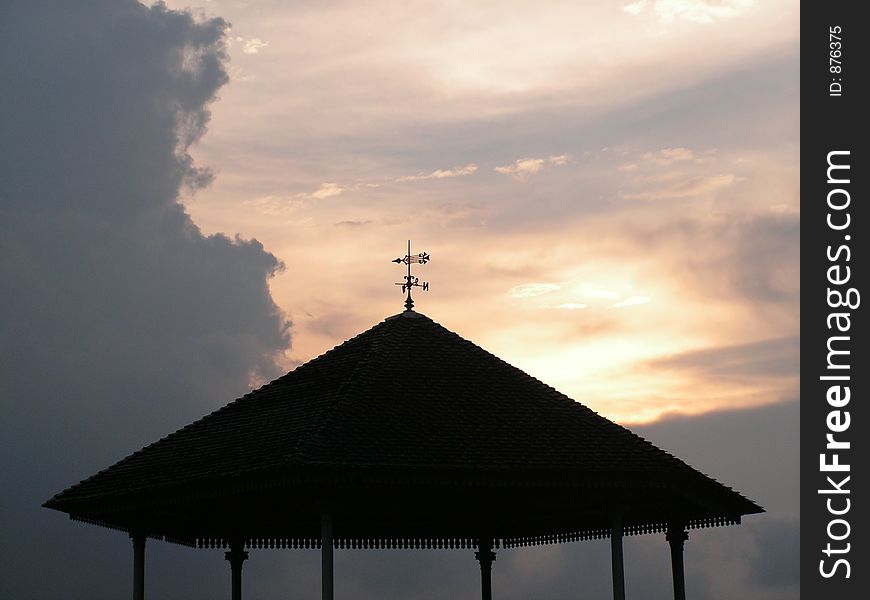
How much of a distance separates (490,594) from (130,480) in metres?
10.8

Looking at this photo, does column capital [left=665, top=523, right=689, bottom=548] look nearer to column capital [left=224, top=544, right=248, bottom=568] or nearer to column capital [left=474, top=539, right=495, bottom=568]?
column capital [left=474, top=539, right=495, bottom=568]

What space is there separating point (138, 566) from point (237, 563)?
349cm

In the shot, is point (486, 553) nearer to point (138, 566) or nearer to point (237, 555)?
point (237, 555)

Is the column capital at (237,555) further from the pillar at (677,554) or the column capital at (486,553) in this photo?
the pillar at (677,554)

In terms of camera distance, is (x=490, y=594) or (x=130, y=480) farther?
(x=490, y=594)

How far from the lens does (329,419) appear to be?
27.8 meters

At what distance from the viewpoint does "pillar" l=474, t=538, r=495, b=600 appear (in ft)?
121

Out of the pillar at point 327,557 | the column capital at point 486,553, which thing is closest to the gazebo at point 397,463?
the pillar at point 327,557

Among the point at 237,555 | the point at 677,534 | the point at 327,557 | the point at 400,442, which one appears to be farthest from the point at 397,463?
the point at 237,555

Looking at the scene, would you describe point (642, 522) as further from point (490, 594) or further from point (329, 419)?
point (329, 419)

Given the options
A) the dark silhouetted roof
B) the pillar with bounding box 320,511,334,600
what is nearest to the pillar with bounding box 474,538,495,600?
the dark silhouetted roof
